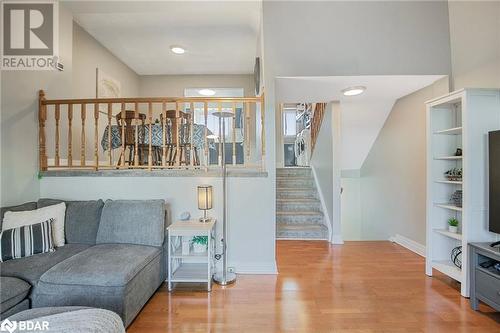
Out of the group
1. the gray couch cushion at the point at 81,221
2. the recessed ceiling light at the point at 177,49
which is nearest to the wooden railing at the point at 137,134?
the gray couch cushion at the point at 81,221

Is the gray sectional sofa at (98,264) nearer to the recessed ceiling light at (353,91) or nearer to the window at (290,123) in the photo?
the recessed ceiling light at (353,91)

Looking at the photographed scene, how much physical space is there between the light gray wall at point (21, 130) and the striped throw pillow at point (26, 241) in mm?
646

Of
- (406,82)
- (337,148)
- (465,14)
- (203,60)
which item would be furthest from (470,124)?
(203,60)

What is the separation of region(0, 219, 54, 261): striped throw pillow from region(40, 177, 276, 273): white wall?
75 centimetres

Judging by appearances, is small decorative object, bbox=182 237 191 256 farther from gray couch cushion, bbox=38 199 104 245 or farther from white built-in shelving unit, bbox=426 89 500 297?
white built-in shelving unit, bbox=426 89 500 297

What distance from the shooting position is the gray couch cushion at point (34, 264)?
188cm

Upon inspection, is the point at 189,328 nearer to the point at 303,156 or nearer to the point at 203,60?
the point at 203,60

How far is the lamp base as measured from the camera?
2643 millimetres

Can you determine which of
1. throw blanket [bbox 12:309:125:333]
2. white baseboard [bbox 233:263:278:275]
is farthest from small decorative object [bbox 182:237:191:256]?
throw blanket [bbox 12:309:125:333]

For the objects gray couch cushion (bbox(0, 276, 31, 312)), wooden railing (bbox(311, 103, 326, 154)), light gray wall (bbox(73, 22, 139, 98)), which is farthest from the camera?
wooden railing (bbox(311, 103, 326, 154))

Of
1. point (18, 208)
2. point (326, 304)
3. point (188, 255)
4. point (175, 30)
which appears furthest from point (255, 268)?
point (175, 30)

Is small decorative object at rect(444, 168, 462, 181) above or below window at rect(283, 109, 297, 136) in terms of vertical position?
below

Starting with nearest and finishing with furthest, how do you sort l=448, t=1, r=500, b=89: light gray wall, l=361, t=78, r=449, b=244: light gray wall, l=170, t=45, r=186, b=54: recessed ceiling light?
l=448, t=1, r=500, b=89: light gray wall, l=361, t=78, r=449, b=244: light gray wall, l=170, t=45, r=186, b=54: recessed ceiling light

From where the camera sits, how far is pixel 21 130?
278 centimetres
